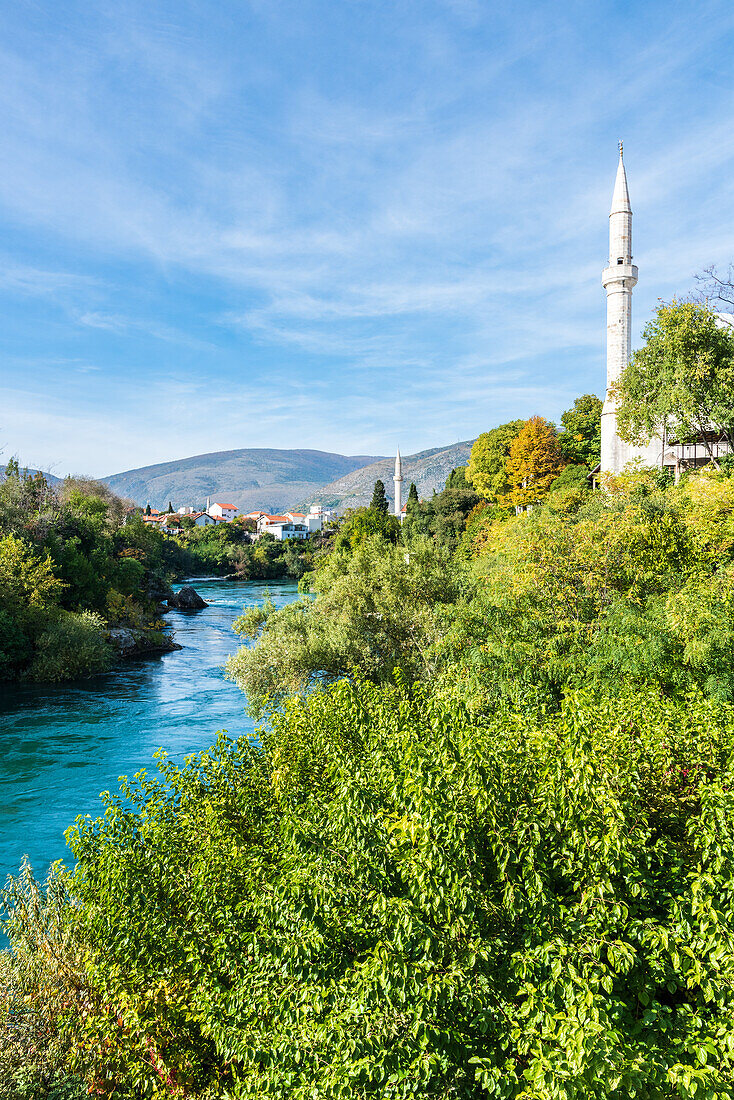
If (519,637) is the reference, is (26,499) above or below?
above

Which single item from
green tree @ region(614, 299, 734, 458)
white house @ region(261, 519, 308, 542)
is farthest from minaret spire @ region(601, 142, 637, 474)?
white house @ region(261, 519, 308, 542)

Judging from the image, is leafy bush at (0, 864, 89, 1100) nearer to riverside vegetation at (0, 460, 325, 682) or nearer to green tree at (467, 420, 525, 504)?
riverside vegetation at (0, 460, 325, 682)

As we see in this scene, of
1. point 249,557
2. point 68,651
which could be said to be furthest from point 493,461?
point 68,651

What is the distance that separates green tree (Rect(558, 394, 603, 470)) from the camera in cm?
5158

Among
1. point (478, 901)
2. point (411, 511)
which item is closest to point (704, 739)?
point (478, 901)

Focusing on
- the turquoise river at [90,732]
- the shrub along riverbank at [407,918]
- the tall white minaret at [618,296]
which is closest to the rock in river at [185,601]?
the turquoise river at [90,732]

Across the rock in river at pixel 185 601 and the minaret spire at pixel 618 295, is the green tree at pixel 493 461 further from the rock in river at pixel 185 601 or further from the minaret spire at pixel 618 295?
the rock in river at pixel 185 601

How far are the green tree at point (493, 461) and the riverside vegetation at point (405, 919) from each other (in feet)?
154

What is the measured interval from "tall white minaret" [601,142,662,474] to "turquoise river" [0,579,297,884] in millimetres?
26083

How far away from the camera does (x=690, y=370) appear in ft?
82.0

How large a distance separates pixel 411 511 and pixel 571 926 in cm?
5718

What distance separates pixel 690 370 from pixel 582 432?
30.3 meters

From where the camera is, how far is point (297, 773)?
316 inches

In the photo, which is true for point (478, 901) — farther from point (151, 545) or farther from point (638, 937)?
point (151, 545)
